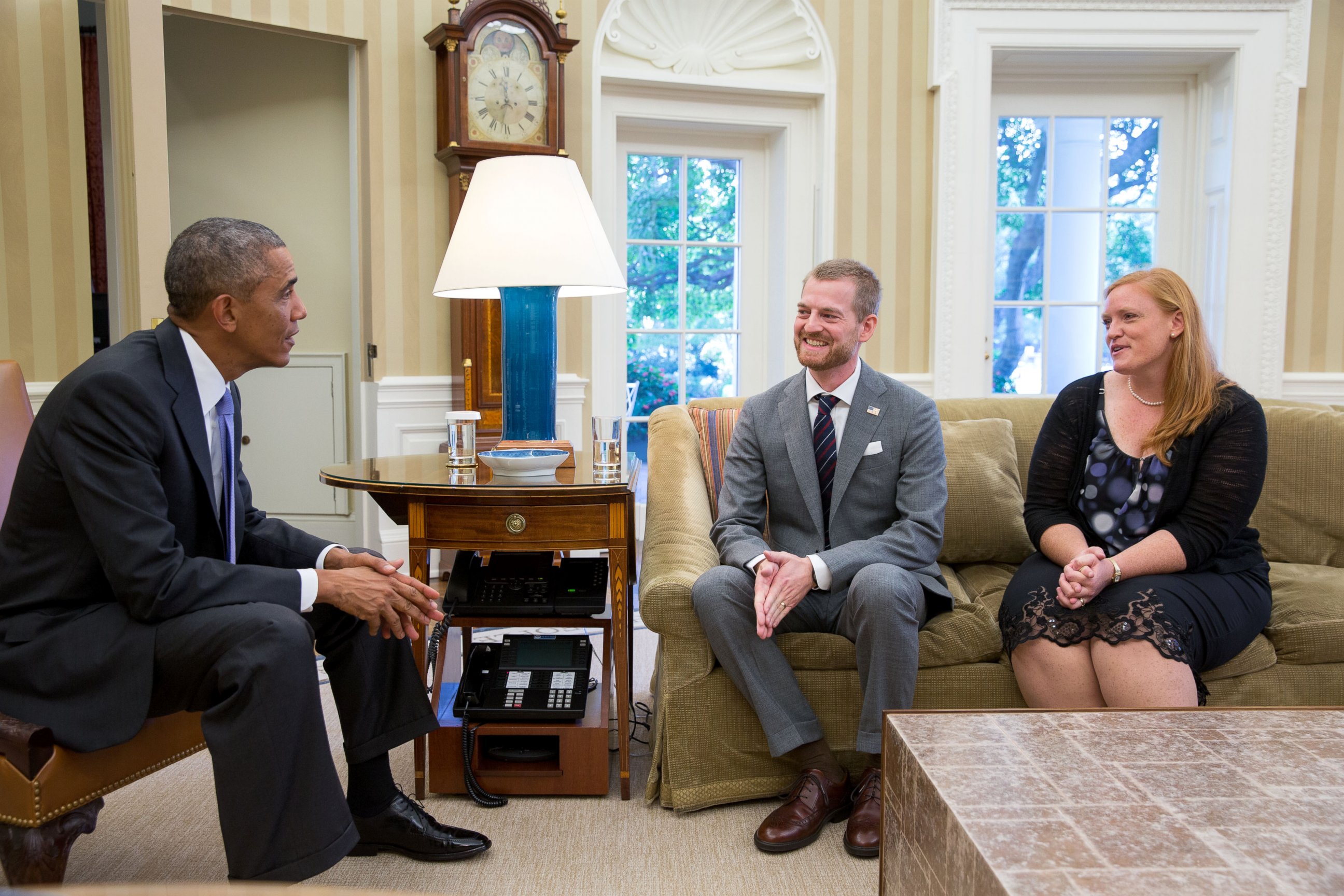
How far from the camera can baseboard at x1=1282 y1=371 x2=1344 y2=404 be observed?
439 cm

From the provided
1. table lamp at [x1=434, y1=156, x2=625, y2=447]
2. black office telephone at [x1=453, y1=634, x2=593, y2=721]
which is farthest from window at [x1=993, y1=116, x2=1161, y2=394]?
black office telephone at [x1=453, y1=634, x2=593, y2=721]

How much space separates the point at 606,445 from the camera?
2.25 m

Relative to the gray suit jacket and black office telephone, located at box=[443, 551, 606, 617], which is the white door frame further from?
black office telephone, located at box=[443, 551, 606, 617]

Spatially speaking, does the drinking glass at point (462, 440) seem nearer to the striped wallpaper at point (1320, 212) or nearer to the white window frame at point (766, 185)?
the white window frame at point (766, 185)

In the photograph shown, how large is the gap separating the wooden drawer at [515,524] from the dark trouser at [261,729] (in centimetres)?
52

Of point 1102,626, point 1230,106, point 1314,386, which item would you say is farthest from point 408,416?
point 1314,386

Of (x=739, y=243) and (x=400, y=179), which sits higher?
(x=400, y=179)

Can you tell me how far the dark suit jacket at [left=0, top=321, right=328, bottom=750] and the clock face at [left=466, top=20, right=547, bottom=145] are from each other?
2.44 m

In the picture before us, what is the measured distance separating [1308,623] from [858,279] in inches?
44.8

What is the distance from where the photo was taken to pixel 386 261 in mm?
3949

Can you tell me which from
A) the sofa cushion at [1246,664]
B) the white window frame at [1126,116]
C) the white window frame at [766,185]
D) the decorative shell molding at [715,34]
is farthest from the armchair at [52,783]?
the white window frame at [1126,116]

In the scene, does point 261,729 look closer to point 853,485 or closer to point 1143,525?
point 853,485

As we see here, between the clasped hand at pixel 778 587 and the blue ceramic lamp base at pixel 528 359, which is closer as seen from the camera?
the clasped hand at pixel 778 587

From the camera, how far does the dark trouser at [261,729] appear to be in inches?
57.7
